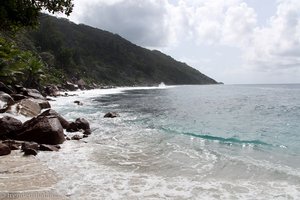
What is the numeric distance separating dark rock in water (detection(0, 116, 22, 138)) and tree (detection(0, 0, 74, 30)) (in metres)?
6.58

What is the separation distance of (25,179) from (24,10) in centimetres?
624

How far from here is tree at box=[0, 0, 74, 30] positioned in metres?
11.4

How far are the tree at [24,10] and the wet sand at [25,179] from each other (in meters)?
5.34

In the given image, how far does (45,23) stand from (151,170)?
5404 inches

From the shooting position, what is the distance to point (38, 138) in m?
16.5

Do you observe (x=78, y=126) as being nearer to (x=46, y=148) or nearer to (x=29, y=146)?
(x=46, y=148)

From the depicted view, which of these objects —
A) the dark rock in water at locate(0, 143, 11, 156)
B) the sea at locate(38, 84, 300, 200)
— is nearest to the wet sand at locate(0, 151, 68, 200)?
the dark rock in water at locate(0, 143, 11, 156)

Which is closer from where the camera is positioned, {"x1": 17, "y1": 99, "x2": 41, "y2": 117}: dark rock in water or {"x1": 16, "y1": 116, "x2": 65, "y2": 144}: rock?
{"x1": 16, "y1": 116, "x2": 65, "y2": 144}: rock

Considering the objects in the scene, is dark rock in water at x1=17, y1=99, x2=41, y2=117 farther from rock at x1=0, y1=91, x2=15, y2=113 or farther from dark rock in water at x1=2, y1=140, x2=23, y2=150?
dark rock in water at x1=2, y1=140, x2=23, y2=150

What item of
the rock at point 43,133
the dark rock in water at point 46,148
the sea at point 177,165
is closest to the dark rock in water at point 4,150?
the sea at point 177,165

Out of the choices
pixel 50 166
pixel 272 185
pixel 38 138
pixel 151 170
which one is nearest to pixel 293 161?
pixel 272 185

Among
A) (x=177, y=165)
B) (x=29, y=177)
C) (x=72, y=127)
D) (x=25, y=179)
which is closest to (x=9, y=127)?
(x=72, y=127)

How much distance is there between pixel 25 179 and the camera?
1072 cm

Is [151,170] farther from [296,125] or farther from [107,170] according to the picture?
[296,125]
